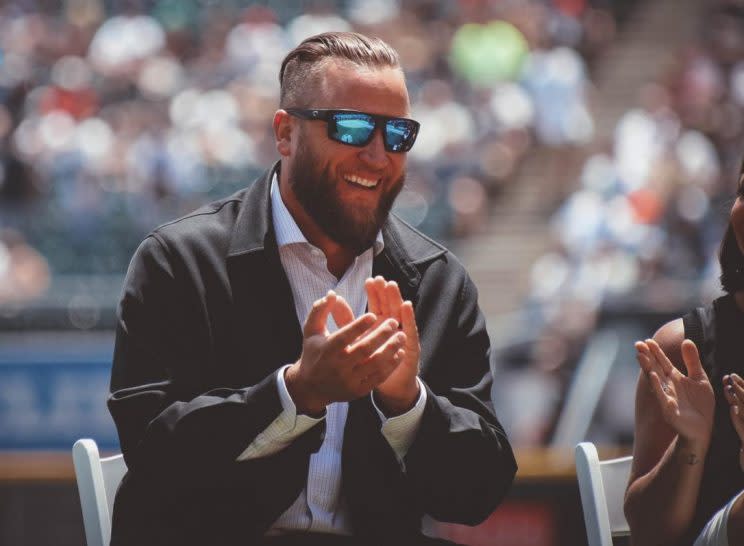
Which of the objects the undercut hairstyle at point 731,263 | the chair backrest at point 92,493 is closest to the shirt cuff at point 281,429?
the chair backrest at point 92,493

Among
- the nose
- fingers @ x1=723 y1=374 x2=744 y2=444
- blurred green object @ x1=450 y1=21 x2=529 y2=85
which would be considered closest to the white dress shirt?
the nose

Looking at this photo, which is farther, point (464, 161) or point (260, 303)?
point (464, 161)

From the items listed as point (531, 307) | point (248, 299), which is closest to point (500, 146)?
point (531, 307)

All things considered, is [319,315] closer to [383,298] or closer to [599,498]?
[383,298]

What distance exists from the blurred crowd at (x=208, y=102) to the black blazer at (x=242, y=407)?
7.81m

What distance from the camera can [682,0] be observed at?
14328 mm

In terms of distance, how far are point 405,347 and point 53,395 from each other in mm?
5988

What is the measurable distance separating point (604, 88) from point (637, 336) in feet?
18.0

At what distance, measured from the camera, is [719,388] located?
2.99m

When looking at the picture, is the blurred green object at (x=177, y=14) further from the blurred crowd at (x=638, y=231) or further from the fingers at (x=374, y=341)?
the fingers at (x=374, y=341)

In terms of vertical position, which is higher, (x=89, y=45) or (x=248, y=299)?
(x=248, y=299)

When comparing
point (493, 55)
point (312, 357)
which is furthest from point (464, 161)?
point (312, 357)

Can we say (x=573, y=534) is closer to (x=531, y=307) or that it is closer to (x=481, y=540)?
(x=481, y=540)

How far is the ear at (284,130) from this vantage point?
10.1 feet
